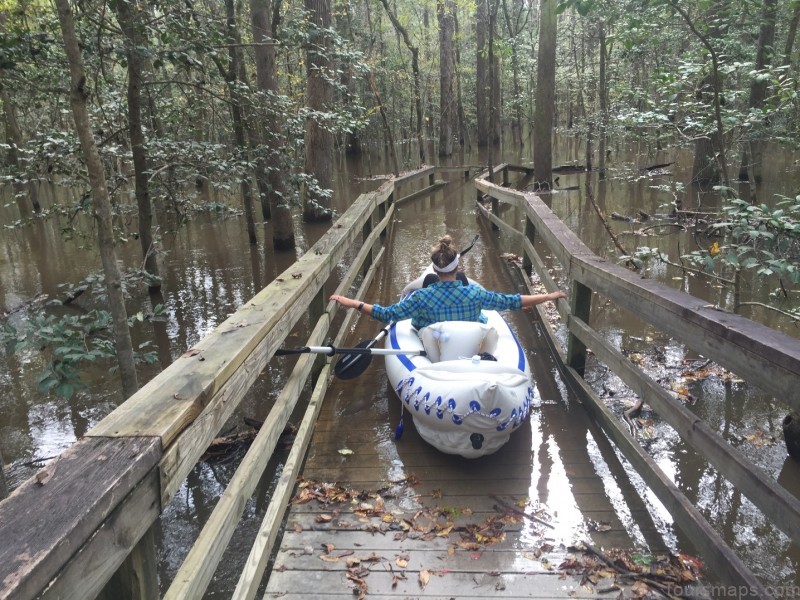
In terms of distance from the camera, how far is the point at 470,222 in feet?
41.4

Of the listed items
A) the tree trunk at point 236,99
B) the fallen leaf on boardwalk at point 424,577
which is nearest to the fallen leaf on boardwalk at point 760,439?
the fallen leaf on boardwalk at point 424,577

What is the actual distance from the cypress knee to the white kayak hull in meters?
1.91

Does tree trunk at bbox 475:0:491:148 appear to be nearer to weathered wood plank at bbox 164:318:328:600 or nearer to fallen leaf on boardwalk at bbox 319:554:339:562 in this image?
weathered wood plank at bbox 164:318:328:600

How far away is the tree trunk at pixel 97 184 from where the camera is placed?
11.7ft

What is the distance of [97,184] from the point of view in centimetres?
381

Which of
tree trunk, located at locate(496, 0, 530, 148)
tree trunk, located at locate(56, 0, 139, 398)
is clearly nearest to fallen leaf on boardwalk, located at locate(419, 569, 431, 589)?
tree trunk, located at locate(56, 0, 139, 398)

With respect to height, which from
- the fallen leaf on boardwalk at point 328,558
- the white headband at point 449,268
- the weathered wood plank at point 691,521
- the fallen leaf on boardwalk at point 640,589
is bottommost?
the fallen leaf on boardwalk at point 640,589

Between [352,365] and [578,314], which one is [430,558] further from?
[578,314]

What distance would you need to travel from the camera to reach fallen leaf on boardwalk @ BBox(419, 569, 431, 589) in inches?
100

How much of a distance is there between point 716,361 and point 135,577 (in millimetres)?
2214

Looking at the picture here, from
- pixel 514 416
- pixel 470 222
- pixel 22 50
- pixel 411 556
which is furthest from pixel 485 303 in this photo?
pixel 470 222

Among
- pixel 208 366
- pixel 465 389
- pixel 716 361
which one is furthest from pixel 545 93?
pixel 208 366

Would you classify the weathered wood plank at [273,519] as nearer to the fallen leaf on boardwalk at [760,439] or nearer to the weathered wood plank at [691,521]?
the weathered wood plank at [691,521]

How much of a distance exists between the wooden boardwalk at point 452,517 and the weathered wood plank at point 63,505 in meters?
1.39
